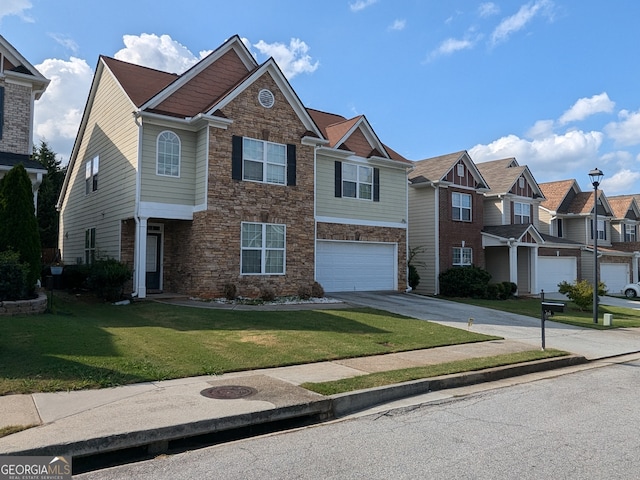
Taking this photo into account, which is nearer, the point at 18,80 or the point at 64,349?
the point at 64,349

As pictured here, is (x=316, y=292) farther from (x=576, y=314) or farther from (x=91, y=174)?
(x=91, y=174)

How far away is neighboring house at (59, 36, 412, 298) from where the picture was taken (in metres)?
17.4

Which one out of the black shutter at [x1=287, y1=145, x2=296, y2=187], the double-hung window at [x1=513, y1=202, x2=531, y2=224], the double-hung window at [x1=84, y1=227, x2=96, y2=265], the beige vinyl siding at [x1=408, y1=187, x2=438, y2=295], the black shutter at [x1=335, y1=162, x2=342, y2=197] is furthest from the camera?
the double-hung window at [x1=513, y1=202, x2=531, y2=224]

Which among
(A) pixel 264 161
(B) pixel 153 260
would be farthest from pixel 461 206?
(B) pixel 153 260

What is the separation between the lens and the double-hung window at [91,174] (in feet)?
71.4

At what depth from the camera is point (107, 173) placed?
2033 cm

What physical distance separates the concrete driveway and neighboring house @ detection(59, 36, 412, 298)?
265 centimetres

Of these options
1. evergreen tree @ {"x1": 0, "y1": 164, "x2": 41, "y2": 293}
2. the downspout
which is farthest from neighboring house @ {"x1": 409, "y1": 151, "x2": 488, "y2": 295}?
evergreen tree @ {"x1": 0, "y1": 164, "x2": 41, "y2": 293}

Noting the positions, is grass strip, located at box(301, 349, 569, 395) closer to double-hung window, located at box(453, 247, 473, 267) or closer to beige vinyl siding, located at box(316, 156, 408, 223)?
beige vinyl siding, located at box(316, 156, 408, 223)

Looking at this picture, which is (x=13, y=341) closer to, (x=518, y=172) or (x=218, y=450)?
(x=218, y=450)

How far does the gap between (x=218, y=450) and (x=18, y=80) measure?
16124mm

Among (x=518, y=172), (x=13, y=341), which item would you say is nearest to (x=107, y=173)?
(x=13, y=341)

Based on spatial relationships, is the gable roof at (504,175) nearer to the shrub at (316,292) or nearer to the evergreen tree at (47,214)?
the shrub at (316,292)

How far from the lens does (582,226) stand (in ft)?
124
